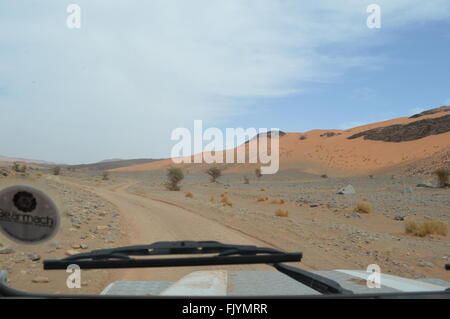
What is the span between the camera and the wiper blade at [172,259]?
2623mm

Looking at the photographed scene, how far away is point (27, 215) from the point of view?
249 centimetres

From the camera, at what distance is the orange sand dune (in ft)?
249

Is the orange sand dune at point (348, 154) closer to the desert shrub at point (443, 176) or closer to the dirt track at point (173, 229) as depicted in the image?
the desert shrub at point (443, 176)

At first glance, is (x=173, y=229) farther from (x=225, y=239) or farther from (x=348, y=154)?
(x=348, y=154)

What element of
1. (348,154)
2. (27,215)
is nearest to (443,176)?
(27,215)

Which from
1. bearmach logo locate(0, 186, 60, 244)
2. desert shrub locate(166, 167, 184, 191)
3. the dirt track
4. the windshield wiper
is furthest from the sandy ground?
desert shrub locate(166, 167, 184, 191)

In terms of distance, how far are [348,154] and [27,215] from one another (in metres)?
96.0

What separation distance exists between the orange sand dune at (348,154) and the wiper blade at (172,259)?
238ft

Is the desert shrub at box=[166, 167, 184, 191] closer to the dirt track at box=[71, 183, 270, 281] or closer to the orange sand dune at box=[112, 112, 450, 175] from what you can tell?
the dirt track at box=[71, 183, 270, 281]

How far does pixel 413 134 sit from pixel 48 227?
96.6 metres

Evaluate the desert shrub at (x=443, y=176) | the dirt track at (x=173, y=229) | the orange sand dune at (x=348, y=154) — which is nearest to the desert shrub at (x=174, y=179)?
the dirt track at (x=173, y=229)

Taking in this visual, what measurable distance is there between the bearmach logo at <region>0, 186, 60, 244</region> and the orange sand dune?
73644 mm
